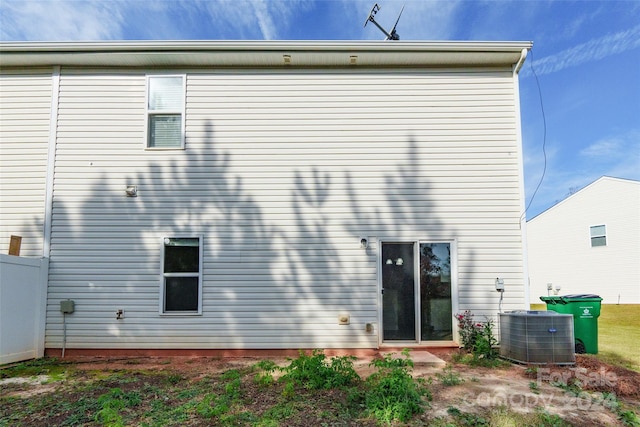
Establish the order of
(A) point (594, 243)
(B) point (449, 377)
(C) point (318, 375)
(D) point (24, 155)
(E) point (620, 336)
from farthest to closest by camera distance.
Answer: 1. (A) point (594, 243)
2. (E) point (620, 336)
3. (D) point (24, 155)
4. (B) point (449, 377)
5. (C) point (318, 375)

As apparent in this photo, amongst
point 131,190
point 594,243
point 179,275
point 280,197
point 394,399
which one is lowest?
point 394,399

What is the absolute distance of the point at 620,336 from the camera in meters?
7.71

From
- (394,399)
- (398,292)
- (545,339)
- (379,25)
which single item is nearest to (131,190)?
(398,292)

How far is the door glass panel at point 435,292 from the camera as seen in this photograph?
6168 millimetres

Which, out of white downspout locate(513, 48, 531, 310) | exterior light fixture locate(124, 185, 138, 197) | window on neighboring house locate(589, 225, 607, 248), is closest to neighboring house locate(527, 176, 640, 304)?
window on neighboring house locate(589, 225, 607, 248)

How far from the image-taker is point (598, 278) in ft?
47.7

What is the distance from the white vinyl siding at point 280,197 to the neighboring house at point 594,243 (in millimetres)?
10993

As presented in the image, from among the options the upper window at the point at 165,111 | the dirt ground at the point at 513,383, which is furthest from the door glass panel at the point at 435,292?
the upper window at the point at 165,111

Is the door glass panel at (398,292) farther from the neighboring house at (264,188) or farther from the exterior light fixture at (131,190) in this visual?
→ the exterior light fixture at (131,190)

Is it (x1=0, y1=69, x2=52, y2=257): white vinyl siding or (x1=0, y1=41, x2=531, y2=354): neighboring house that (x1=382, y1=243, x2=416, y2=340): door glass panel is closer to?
(x1=0, y1=41, x2=531, y2=354): neighboring house

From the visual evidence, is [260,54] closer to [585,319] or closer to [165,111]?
[165,111]

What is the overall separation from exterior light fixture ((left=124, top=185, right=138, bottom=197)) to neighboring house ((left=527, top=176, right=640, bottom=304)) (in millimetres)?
15866

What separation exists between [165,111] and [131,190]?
4.79 feet

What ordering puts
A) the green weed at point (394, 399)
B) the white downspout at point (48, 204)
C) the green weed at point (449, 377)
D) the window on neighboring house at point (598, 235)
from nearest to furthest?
1. the green weed at point (394, 399)
2. the green weed at point (449, 377)
3. the white downspout at point (48, 204)
4. the window on neighboring house at point (598, 235)
